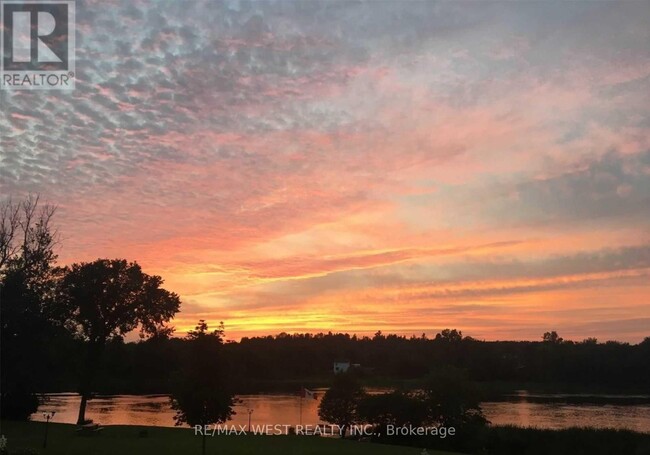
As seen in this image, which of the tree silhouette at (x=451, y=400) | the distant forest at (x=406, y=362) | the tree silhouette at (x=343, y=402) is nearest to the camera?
the tree silhouette at (x=451, y=400)

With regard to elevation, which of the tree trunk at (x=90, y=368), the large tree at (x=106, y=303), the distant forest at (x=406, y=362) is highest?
the large tree at (x=106, y=303)

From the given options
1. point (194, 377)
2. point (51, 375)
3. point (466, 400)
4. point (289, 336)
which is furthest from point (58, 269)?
point (289, 336)

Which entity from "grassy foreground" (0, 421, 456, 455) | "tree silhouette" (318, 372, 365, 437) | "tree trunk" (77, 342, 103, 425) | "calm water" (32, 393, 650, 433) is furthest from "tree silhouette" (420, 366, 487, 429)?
"tree trunk" (77, 342, 103, 425)

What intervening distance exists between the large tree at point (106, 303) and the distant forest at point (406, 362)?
27519mm

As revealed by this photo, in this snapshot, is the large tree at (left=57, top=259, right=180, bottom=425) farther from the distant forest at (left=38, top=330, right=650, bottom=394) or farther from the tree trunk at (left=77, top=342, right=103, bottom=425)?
the distant forest at (left=38, top=330, right=650, bottom=394)

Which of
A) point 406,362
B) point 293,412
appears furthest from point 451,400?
point 406,362

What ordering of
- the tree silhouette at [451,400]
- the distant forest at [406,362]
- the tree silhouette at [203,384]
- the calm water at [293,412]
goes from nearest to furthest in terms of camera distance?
the tree silhouette at [203,384], the tree silhouette at [451,400], the calm water at [293,412], the distant forest at [406,362]

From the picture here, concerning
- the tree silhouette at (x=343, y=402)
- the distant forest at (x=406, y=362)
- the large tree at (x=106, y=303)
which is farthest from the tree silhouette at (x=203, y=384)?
the distant forest at (x=406, y=362)

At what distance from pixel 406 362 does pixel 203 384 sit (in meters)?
88.8

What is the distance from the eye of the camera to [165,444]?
26.2 metres

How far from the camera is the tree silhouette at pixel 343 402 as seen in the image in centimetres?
3997

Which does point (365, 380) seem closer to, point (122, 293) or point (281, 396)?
point (281, 396)

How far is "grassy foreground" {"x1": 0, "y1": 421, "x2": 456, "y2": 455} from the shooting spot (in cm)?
2418

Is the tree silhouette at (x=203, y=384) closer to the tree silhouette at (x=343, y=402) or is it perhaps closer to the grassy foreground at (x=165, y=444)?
the grassy foreground at (x=165, y=444)
